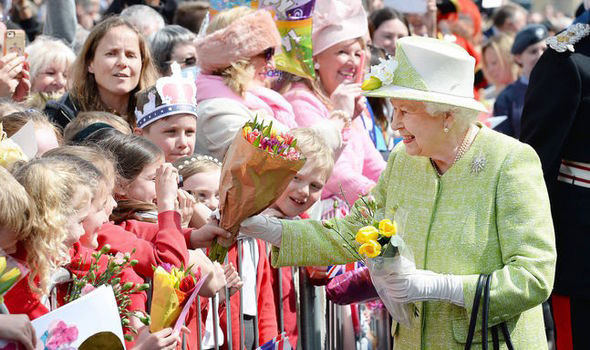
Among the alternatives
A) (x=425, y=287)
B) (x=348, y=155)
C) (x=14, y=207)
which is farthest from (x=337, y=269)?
(x=14, y=207)

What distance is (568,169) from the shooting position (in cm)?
532

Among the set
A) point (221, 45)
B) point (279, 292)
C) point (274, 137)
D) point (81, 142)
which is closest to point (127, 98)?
point (221, 45)

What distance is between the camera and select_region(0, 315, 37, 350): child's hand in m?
2.97

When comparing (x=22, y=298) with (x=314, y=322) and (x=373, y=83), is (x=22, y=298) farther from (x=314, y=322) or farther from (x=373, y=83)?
(x=314, y=322)

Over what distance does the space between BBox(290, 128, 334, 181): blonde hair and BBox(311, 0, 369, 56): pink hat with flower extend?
5.34 ft

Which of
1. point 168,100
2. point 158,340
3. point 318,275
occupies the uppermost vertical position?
point 158,340

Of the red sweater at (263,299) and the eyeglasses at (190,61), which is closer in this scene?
the red sweater at (263,299)

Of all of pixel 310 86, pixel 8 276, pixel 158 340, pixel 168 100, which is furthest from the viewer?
pixel 310 86

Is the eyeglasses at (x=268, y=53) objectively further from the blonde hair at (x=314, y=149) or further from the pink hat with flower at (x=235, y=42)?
the blonde hair at (x=314, y=149)

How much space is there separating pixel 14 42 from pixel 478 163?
2.93 m

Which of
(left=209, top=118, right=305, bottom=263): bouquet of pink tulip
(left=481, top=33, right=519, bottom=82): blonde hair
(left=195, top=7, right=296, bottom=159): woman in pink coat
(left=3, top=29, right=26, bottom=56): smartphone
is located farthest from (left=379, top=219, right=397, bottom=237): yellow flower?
(left=481, top=33, right=519, bottom=82): blonde hair

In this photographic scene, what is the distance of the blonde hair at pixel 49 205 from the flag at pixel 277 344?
1.25m

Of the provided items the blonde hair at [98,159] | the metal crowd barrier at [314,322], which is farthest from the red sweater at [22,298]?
the metal crowd barrier at [314,322]

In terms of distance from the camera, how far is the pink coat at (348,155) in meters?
6.29
